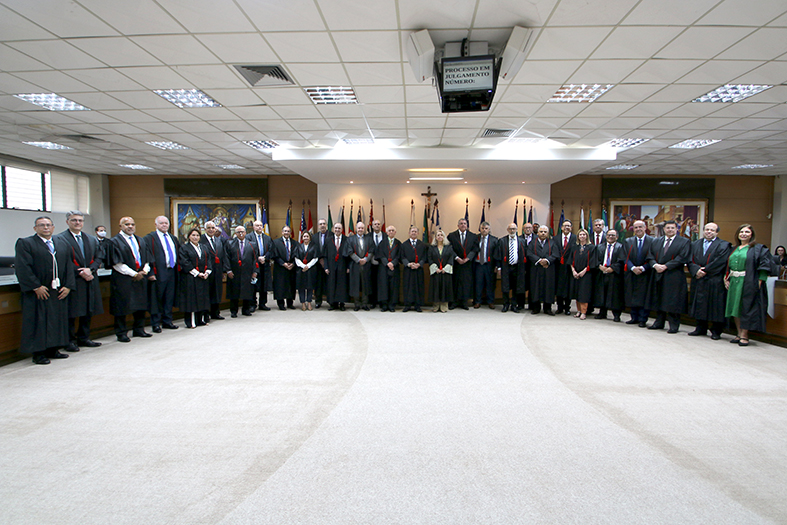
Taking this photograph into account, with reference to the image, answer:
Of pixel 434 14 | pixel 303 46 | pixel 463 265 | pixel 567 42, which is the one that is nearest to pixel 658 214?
pixel 463 265

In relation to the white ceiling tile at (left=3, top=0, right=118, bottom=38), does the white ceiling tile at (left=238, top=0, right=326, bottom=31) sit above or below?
above


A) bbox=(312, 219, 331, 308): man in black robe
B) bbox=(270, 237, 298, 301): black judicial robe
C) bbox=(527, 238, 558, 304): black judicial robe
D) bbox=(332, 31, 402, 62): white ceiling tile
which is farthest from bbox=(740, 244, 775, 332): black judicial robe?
bbox=(270, 237, 298, 301): black judicial robe

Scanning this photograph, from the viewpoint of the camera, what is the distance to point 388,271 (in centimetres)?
753

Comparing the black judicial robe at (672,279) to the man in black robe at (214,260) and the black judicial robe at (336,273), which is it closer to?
the black judicial robe at (336,273)

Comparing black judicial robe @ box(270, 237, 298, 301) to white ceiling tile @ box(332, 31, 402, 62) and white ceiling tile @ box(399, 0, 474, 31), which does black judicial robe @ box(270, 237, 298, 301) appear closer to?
white ceiling tile @ box(332, 31, 402, 62)

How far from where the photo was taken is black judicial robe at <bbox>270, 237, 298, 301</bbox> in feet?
25.0

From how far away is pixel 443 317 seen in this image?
6.80 m

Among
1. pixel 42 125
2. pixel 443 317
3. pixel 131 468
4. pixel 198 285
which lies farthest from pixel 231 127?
pixel 131 468

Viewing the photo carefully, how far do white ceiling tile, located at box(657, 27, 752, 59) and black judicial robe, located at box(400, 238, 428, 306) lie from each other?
15.1ft

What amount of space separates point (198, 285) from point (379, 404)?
13.6ft

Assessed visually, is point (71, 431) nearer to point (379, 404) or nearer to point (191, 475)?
point (191, 475)

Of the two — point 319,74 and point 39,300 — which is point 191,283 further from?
point 319,74

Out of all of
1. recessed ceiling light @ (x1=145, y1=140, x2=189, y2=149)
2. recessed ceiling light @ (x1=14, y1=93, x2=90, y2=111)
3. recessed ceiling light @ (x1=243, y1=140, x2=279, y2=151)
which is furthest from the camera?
recessed ceiling light @ (x1=145, y1=140, x2=189, y2=149)

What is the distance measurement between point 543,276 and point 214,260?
19.3 ft
